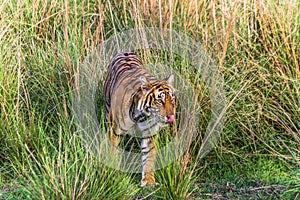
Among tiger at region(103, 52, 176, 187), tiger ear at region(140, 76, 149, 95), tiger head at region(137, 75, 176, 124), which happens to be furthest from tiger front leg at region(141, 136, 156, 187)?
tiger ear at region(140, 76, 149, 95)

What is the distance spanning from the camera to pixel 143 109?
443 centimetres

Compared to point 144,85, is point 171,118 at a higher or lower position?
lower

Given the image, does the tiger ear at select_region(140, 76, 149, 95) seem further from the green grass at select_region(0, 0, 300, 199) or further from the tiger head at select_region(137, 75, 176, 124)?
the green grass at select_region(0, 0, 300, 199)

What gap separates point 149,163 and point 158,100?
48 cm

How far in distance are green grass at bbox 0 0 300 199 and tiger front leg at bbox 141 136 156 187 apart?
0.29 feet

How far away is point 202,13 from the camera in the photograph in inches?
210

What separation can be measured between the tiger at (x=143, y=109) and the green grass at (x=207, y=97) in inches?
9.9

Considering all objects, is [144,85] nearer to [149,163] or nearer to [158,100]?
[158,100]

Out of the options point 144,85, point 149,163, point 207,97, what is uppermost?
point 144,85

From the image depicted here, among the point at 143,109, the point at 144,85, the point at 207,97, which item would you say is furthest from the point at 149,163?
the point at 207,97

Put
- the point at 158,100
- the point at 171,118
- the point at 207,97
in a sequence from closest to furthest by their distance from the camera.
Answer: the point at 171,118 < the point at 158,100 < the point at 207,97

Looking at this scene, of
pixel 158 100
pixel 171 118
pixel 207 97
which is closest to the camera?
pixel 171 118

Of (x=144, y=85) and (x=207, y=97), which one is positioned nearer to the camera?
(x=144, y=85)

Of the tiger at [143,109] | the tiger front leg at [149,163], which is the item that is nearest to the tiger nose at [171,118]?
the tiger at [143,109]
